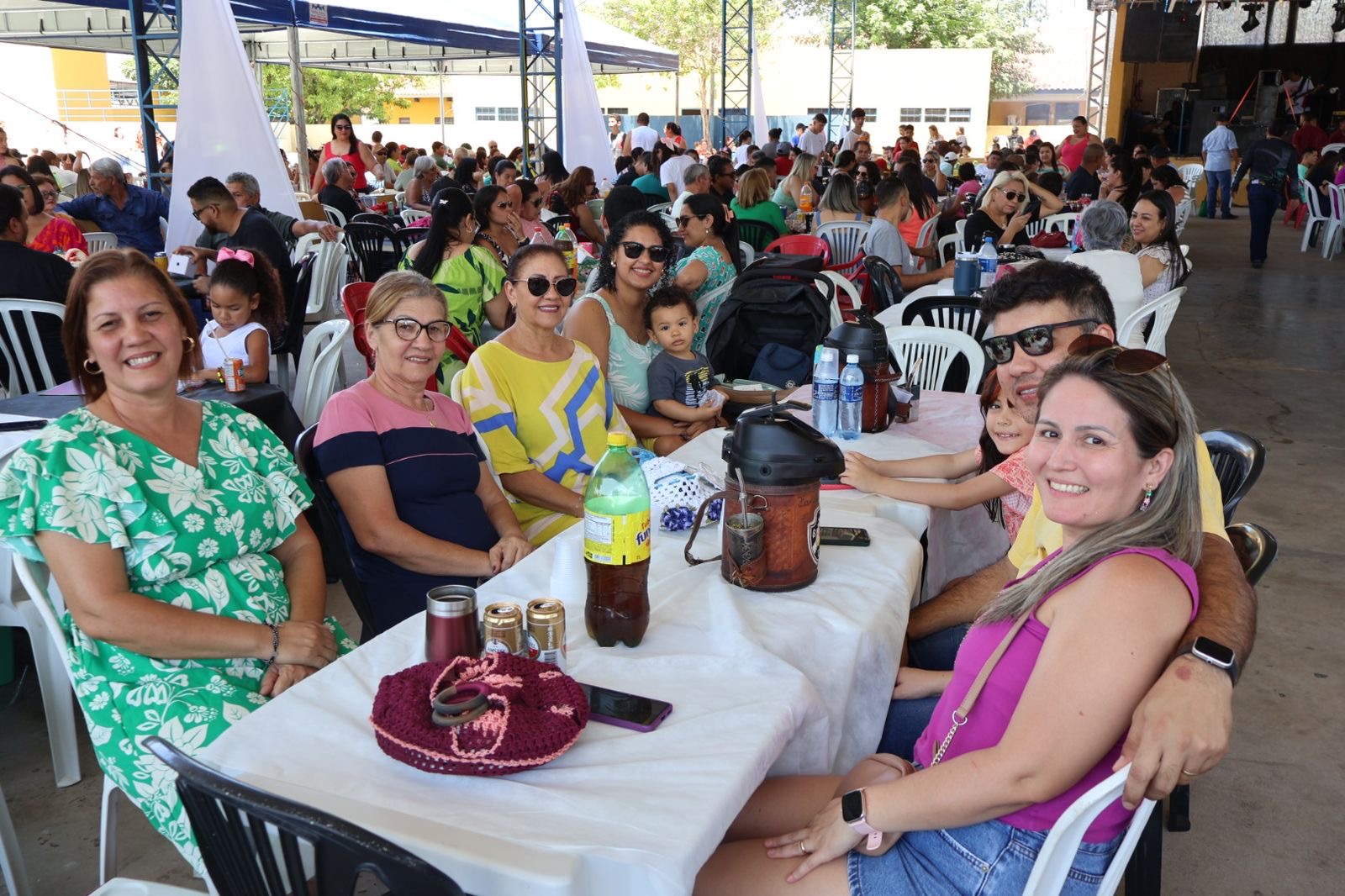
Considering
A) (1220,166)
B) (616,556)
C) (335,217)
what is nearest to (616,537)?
(616,556)

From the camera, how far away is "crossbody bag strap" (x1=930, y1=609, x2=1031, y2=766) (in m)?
1.45

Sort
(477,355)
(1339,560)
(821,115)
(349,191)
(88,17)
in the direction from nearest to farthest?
(477,355) < (1339,560) < (349,191) < (88,17) < (821,115)

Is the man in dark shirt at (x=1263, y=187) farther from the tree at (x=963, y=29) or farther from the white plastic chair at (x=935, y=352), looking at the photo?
the tree at (x=963, y=29)

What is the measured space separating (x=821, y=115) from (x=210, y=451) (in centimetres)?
1534

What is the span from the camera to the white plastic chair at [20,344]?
4.21 meters

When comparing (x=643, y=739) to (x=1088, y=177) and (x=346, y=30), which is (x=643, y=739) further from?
(x=346, y=30)

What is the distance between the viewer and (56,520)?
183 centimetres

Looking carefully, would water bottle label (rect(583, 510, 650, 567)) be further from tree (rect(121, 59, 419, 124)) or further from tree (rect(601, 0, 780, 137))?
tree (rect(601, 0, 780, 137))

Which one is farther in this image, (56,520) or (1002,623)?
(56,520)

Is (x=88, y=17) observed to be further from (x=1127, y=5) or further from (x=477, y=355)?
(x=1127, y=5)

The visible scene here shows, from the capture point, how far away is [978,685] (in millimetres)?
1489

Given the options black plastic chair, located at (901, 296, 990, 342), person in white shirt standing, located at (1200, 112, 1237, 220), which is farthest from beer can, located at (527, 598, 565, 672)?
person in white shirt standing, located at (1200, 112, 1237, 220)

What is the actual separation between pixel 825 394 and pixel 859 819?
1.76m

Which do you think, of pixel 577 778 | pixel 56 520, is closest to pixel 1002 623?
pixel 577 778
